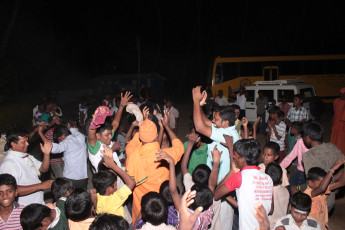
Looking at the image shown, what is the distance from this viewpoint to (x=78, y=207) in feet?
8.93

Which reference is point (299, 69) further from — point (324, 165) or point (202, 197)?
point (202, 197)

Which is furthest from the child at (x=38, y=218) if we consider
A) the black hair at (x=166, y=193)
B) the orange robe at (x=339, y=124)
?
the orange robe at (x=339, y=124)

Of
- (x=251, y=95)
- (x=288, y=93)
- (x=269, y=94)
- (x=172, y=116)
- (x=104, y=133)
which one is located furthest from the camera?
(x=251, y=95)

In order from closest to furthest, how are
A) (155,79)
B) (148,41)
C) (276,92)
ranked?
(276,92), (155,79), (148,41)

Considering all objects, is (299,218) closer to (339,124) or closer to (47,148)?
(47,148)

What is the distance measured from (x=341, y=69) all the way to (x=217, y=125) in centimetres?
2003

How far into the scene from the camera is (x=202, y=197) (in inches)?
109

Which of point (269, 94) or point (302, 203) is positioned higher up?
point (269, 94)

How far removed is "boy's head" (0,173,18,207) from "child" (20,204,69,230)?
0.54 metres

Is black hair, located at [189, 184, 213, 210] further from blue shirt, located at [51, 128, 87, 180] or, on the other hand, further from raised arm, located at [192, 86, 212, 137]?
blue shirt, located at [51, 128, 87, 180]

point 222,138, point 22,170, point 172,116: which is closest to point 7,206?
point 22,170

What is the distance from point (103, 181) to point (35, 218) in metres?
0.75

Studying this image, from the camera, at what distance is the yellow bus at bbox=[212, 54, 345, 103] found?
1820 cm

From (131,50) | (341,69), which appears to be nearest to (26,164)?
(341,69)
